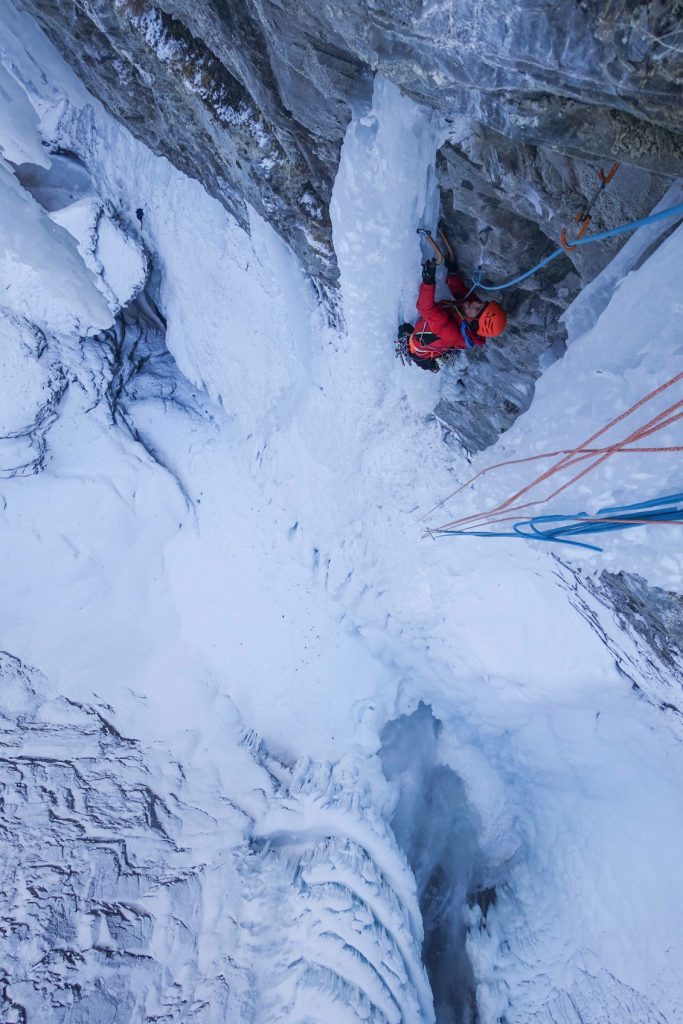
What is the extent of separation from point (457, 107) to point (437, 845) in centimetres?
466

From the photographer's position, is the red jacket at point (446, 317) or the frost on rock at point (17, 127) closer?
the red jacket at point (446, 317)

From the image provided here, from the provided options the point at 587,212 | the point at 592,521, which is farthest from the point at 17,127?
the point at 592,521

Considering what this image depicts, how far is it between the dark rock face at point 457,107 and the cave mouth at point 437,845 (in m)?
2.67

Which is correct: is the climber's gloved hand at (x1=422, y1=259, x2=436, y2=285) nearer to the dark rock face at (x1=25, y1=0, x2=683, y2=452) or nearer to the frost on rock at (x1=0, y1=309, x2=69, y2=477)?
the dark rock face at (x1=25, y1=0, x2=683, y2=452)

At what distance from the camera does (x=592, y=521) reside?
2414 millimetres

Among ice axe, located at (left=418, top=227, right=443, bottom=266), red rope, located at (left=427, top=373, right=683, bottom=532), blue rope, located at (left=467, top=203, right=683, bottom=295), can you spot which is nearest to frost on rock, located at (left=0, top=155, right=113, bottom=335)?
ice axe, located at (left=418, top=227, right=443, bottom=266)

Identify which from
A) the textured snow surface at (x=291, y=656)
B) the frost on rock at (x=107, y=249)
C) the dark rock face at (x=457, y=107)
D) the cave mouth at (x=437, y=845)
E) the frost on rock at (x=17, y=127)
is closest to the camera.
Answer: the dark rock face at (x=457, y=107)

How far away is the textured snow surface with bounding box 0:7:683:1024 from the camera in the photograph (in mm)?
2893

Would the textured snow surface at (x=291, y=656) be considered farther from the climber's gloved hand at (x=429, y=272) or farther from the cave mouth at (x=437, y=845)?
the climber's gloved hand at (x=429, y=272)

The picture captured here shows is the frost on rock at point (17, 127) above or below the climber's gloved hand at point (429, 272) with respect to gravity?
below

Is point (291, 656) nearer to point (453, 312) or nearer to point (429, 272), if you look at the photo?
A: point (453, 312)

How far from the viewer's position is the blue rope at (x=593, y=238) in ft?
5.25

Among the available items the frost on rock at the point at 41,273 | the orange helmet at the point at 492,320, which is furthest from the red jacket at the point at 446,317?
the frost on rock at the point at 41,273

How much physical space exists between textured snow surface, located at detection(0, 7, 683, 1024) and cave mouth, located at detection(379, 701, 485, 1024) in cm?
3
